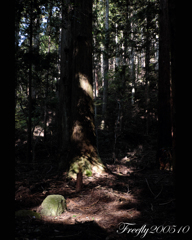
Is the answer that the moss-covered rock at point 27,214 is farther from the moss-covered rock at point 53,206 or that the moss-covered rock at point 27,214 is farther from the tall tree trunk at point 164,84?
the tall tree trunk at point 164,84

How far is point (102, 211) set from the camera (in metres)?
3.32

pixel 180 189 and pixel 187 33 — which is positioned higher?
pixel 187 33

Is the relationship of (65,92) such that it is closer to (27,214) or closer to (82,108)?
(82,108)

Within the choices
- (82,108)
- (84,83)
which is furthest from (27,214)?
(84,83)

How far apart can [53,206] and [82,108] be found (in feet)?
10.0

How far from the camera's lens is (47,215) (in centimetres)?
311

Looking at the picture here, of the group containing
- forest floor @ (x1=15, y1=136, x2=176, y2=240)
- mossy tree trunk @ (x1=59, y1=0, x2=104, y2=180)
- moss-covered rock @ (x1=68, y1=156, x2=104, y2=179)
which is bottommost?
forest floor @ (x1=15, y1=136, x2=176, y2=240)

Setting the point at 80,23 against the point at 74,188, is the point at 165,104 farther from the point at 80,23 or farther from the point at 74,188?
the point at 74,188

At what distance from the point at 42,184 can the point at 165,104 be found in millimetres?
5053

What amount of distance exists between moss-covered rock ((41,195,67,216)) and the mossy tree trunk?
1918 millimetres

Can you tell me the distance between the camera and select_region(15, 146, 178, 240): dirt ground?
97.2 inches

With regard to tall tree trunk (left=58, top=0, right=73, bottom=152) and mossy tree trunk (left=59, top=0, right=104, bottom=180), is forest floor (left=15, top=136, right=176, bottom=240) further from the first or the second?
tall tree trunk (left=58, top=0, right=73, bottom=152)

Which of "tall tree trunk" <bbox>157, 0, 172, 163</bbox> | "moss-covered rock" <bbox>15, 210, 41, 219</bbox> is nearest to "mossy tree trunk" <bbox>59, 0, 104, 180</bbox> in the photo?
"moss-covered rock" <bbox>15, 210, 41, 219</bbox>

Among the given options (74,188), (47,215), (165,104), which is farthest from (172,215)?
(165,104)
